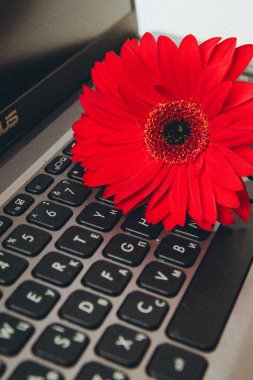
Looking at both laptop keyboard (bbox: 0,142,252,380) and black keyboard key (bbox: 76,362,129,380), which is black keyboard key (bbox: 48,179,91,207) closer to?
laptop keyboard (bbox: 0,142,252,380)

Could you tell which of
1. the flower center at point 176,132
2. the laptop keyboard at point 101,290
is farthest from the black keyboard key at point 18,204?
the flower center at point 176,132

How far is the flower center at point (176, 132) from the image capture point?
31 cm

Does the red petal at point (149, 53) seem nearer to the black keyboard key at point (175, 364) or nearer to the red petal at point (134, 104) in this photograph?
the red petal at point (134, 104)


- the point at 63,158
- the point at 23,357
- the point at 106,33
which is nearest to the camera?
the point at 23,357

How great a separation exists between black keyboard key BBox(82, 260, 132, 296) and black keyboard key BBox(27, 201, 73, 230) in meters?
0.04

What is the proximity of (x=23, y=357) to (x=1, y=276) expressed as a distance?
0.05 metres

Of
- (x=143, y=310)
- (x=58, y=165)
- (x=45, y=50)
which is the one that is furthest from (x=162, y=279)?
(x=45, y=50)

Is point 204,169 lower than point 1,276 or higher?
higher

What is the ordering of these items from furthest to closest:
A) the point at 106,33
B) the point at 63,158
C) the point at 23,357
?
1. the point at 106,33
2. the point at 63,158
3. the point at 23,357

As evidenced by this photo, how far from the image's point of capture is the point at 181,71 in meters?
0.30

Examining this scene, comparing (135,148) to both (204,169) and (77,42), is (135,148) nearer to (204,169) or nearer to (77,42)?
(204,169)

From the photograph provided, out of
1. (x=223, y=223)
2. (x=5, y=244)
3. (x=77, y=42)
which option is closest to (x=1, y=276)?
(x=5, y=244)

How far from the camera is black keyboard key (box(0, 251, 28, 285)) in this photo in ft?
0.89

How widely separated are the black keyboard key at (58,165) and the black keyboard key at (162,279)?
0.35 feet
